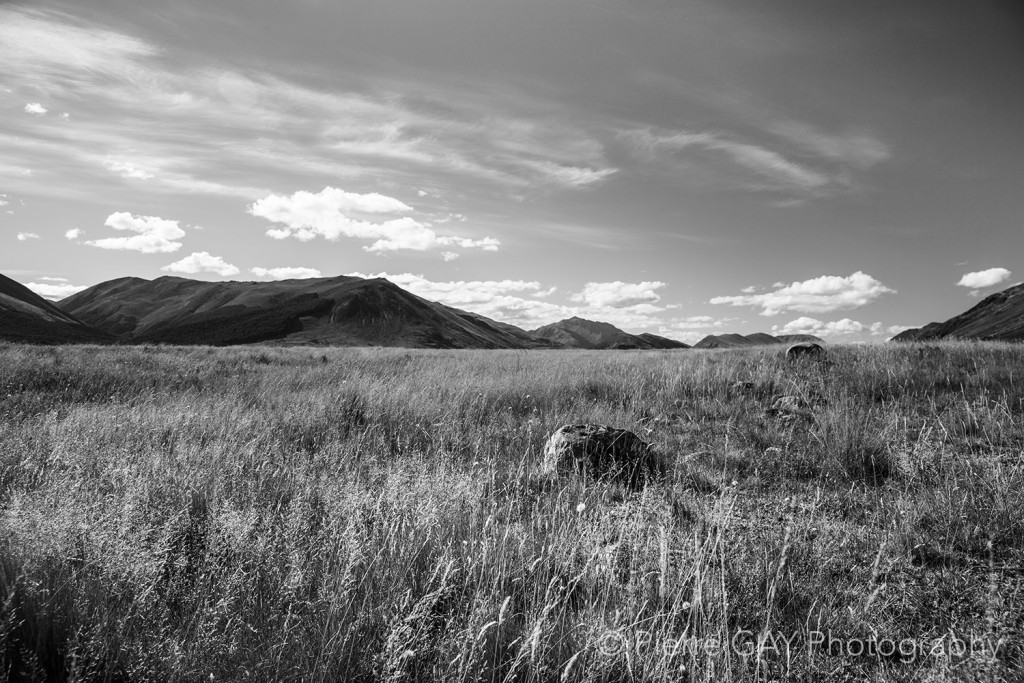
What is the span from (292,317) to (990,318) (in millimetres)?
220468

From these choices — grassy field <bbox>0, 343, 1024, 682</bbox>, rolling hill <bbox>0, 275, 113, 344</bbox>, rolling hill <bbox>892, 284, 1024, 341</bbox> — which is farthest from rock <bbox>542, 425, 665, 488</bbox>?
rolling hill <bbox>892, 284, 1024, 341</bbox>

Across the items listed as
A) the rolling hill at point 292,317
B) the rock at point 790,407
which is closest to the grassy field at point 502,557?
the rock at point 790,407

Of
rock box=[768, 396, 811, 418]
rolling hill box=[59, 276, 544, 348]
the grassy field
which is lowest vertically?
the grassy field

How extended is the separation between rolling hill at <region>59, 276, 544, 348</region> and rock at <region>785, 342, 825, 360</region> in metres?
117

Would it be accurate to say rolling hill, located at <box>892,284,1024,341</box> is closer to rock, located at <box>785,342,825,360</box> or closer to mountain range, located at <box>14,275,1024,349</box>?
mountain range, located at <box>14,275,1024,349</box>

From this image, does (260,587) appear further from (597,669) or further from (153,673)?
(597,669)

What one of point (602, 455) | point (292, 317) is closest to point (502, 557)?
point (602, 455)

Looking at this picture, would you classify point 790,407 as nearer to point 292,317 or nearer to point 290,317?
point 290,317

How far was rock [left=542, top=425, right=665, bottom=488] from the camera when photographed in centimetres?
483

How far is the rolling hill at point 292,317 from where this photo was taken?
439 ft

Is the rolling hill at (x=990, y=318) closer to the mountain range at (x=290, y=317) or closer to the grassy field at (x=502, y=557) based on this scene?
the mountain range at (x=290, y=317)

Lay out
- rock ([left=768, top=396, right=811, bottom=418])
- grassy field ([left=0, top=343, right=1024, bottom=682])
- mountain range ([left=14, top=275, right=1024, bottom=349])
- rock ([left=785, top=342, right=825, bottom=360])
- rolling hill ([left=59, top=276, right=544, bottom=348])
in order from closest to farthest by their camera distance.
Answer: grassy field ([left=0, top=343, right=1024, bottom=682]) < rock ([left=768, top=396, right=811, bottom=418]) < rock ([left=785, top=342, right=825, bottom=360]) < mountain range ([left=14, top=275, right=1024, bottom=349]) < rolling hill ([left=59, top=276, right=544, bottom=348])

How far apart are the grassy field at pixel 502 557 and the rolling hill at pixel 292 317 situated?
395ft

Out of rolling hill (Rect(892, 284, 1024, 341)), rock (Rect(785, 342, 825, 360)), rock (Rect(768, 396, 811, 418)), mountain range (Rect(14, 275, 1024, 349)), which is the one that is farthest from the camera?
rolling hill (Rect(892, 284, 1024, 341))
